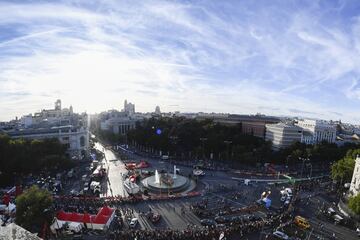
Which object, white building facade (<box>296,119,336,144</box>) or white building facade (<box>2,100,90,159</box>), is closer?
white building facade (<box>2,100,90,159</box>)

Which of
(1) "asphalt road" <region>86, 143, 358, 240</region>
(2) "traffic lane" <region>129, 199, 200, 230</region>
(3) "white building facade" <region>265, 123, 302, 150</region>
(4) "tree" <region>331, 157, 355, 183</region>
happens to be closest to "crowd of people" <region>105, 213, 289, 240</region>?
(1) "asphalt road" <region>86, 143, 358, 240</region>

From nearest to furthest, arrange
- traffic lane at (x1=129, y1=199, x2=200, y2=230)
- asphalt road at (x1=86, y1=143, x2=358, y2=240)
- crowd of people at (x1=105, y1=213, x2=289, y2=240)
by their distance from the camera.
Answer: crowd of people at (x1=105, y1=213, x2=289, y2=240) < asphalt road at (x1=86, y1=143, x2=358, y2=240) < traffic lane at (x1=129, y1=199, x2=200, y2=230)

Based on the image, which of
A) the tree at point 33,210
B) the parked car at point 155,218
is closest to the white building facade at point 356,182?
the parked car at point 155,218

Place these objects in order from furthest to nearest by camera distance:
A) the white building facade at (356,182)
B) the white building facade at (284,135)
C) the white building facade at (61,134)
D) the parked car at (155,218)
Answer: the white building facade at (284,135)
the white building facade at (61,134)
the white building facade at (356,182)
the parked car at (155,218)

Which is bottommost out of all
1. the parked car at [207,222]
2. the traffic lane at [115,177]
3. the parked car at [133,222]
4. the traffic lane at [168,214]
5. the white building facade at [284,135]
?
the traffic lane at [115,177]

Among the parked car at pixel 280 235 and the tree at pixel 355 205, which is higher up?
the tree at pixel 355 205

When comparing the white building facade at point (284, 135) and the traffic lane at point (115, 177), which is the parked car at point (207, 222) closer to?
the traffic lane at point (115, 177)

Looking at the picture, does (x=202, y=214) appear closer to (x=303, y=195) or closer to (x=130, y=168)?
(x=303, y=195)

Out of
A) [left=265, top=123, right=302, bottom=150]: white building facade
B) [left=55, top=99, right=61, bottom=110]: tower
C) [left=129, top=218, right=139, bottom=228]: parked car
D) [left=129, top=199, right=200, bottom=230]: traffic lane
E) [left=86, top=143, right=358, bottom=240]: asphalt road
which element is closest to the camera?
[left=129, top=218, right=139, bottom=228]: parked car

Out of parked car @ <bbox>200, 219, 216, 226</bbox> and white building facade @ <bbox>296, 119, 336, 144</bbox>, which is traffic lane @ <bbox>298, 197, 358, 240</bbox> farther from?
white building facade @ <bbox>296, 119, 336, 144</bbox>
